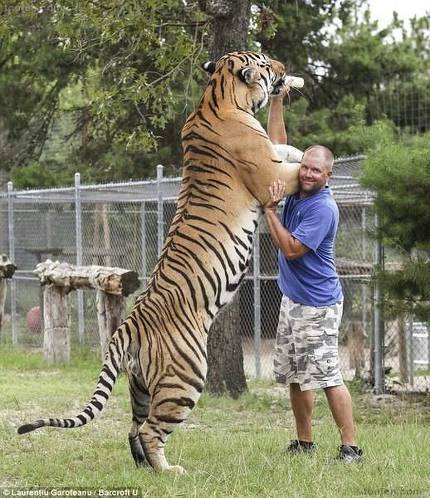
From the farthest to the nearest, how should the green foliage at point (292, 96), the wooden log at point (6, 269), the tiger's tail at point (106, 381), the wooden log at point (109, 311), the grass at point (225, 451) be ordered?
the green foliage at point (292, 96), the wooden log at point (6, 269), the wooden log at point (109, 311), the tiger's tail at point (106, 381), the grass at point (225, 451)

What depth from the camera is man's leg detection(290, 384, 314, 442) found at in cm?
611

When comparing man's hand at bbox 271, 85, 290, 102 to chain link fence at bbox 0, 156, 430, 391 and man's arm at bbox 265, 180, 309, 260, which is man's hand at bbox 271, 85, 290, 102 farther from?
chain link fence at bbox 0, 156, 430, 391

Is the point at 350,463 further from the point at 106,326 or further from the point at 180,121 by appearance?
the point at 180,121

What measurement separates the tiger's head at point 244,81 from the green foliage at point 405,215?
229 cm

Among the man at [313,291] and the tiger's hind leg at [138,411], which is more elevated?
the man at [313,291]

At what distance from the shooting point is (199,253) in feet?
19.0

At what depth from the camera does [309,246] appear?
18.9ft

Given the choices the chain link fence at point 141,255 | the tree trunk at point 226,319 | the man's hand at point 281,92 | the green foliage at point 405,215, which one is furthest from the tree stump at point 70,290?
the man's hand at point 281,92

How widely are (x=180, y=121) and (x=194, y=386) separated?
10620 millimetres

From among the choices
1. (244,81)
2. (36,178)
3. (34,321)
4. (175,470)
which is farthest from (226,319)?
(36,178)

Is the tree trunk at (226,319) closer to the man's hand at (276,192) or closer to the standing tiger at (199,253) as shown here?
the standing tiger at (199,253)

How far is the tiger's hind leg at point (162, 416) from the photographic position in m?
5.41

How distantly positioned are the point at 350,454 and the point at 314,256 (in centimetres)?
120

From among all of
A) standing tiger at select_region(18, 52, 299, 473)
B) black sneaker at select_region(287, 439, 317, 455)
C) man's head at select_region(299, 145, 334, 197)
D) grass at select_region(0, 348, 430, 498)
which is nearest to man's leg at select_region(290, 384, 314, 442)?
black sneaker at select_region(287, 439, 317, 455)
